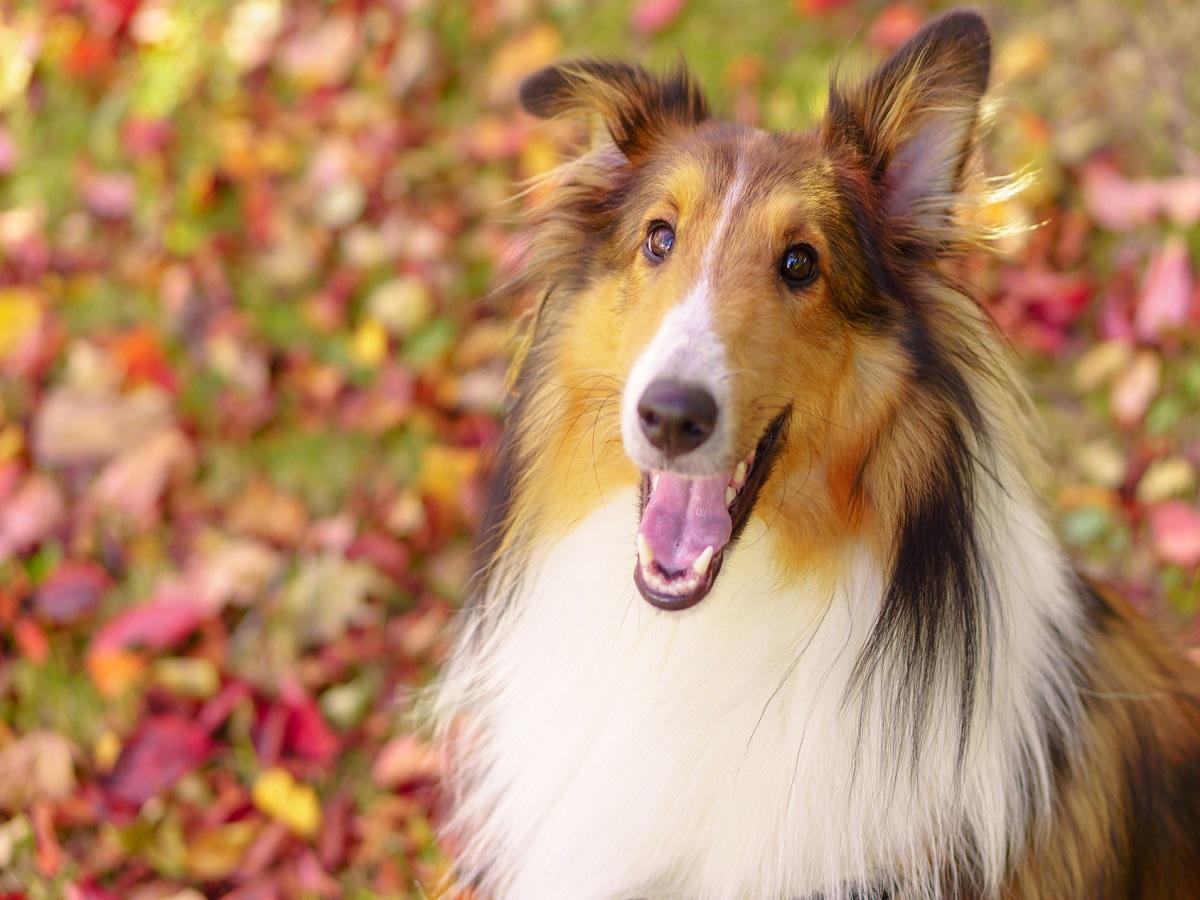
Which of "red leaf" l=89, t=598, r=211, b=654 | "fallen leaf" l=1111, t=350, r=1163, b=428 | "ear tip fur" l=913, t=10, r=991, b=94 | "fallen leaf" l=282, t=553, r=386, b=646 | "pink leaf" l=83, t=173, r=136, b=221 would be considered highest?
"ear tip fur" l=913, t=10, r=991, b=94

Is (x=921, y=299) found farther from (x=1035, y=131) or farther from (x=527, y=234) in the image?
(x=1035, y=131)

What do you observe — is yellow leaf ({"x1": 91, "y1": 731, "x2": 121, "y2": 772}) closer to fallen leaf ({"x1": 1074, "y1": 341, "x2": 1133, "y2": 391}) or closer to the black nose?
the black nose

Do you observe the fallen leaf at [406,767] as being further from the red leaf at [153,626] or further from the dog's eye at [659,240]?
the dog's eye at [659,240]

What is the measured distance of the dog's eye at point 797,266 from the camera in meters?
2.24

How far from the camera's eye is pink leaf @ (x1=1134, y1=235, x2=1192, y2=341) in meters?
3.94

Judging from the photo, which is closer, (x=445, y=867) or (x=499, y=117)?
(x=445, y=867)

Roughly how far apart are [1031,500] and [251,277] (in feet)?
10.8

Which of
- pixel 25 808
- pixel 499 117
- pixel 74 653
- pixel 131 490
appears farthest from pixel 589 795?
pixel 499 117

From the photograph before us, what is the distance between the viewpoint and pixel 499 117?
495 cm

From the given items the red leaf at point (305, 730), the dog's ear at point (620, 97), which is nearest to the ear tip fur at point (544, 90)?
the dog's ear at point (620, 97)

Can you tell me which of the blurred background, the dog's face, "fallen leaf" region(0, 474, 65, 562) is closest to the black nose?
the dog's face

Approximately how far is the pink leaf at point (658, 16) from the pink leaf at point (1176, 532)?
271cm

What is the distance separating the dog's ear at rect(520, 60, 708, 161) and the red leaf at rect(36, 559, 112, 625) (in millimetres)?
2254

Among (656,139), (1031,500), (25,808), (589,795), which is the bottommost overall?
(25,808)
